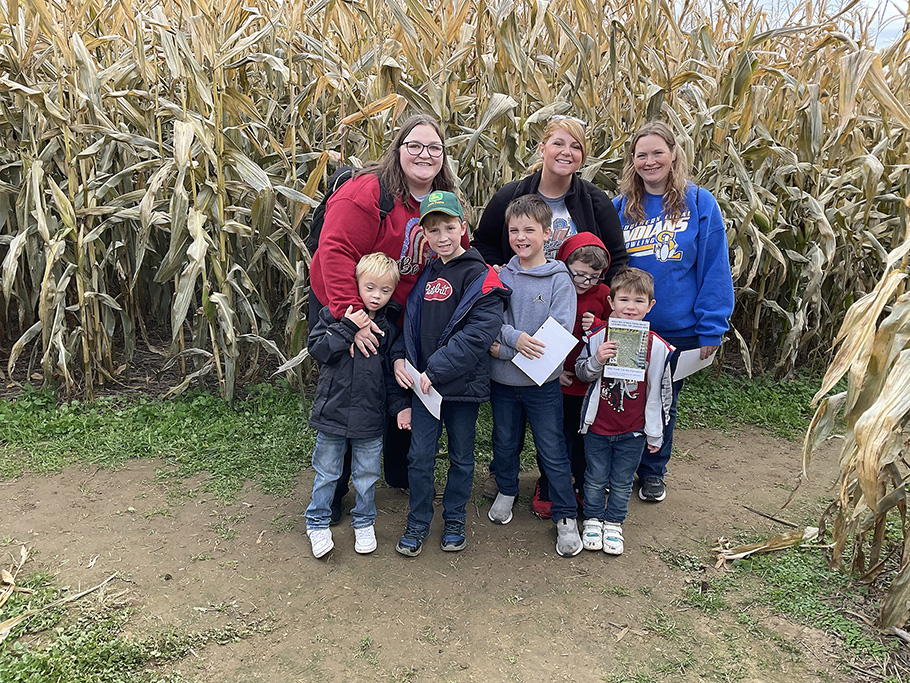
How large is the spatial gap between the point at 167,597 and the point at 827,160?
187 inches

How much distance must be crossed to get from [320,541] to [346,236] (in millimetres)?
1286

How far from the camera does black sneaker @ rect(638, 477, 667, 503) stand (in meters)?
3.41

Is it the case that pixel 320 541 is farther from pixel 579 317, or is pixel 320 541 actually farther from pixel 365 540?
pixel 579 317

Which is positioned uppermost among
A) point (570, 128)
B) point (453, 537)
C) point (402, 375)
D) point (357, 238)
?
→ point (570, 128)

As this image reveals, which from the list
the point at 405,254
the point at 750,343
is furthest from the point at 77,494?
the point at 750,343

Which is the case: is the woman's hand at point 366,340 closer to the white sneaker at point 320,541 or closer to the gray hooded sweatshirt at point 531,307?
the gray hooded sweatshirt at point 531,307

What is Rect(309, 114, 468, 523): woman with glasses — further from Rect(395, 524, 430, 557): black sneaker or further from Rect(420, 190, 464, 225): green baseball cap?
Rect(395, 524, 430, 557): black sneaker

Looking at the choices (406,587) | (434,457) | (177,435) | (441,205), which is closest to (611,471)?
(434,457)

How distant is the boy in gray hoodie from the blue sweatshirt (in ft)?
1.88

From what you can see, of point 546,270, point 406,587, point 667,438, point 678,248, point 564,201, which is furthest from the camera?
point 667,438

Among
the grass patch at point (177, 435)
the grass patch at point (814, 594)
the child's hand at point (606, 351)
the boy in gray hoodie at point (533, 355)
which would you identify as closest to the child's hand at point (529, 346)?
the boy in gray hoodie at point (533, 355)

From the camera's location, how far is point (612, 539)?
2.97 meters

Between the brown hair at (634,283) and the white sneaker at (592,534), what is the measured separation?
3.39ft

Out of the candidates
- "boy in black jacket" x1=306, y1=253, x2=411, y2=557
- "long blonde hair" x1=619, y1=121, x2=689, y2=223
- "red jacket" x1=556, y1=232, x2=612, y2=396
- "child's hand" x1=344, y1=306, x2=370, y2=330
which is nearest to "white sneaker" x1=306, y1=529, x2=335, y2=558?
"boy in black jacket" x1=306, y1=253, x2=411, y2=557
